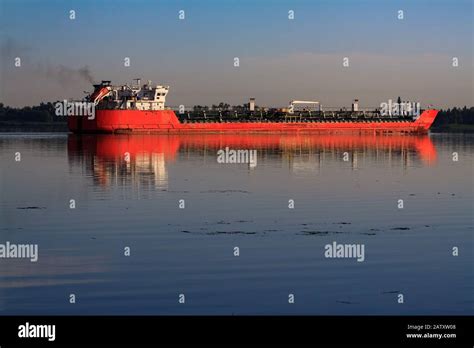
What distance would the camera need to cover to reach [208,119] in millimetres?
92938

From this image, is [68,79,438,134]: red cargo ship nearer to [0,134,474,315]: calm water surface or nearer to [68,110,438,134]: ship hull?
[68,110,438,134]: ship hull

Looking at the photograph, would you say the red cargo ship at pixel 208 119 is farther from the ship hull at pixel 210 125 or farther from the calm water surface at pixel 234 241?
the calm water surface at pixel 234 241

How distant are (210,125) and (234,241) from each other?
246 feet

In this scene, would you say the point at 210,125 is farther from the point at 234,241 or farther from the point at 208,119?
the point at 234,241

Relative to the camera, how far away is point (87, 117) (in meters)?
80.6

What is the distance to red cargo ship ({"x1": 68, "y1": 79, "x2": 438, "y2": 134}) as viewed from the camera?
265ft
